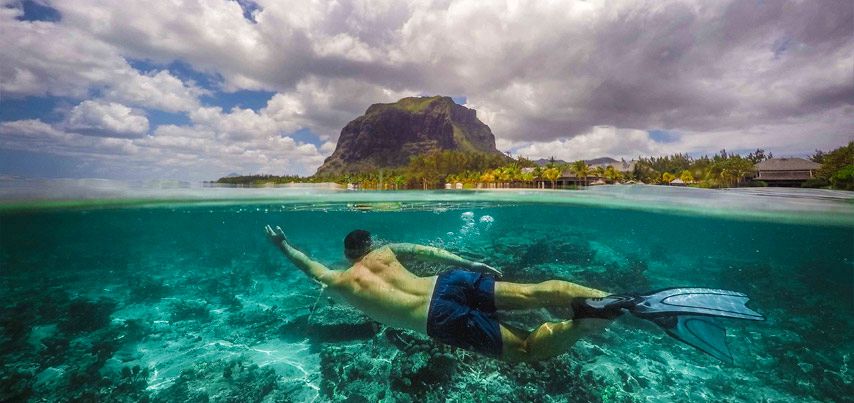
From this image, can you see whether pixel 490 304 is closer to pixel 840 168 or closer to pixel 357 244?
pixel 357 244

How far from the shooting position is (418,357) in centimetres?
574

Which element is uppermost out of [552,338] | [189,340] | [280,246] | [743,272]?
[280,246]

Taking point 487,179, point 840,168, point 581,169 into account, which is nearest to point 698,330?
point 840,168

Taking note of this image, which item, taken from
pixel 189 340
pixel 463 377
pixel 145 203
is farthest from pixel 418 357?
pixel 145 203

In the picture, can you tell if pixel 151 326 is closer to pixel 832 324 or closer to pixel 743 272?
pixel 832 324

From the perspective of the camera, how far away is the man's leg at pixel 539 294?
11.2 ft

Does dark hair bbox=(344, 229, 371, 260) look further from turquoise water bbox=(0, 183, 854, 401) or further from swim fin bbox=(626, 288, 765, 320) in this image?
swim fin bbox=(626, 288, 765, 320)

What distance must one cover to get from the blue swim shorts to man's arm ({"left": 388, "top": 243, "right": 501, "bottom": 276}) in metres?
0.53

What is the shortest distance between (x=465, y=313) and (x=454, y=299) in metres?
0.23

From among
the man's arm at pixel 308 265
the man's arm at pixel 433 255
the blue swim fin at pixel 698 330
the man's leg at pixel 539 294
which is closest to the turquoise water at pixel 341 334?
the man's arm at pixel 308 265

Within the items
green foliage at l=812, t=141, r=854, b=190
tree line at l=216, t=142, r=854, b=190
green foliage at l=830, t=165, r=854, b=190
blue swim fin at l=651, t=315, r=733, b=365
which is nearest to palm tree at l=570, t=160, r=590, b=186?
tree line at l=216, t=142, r=854, b=190

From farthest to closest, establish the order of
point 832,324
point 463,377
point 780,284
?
1. point 780,284
2. point 832,324
3. point 463,377

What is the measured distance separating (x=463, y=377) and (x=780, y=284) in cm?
1445

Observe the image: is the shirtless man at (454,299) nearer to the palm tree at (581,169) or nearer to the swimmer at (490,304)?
the swimmer at (490,304)
